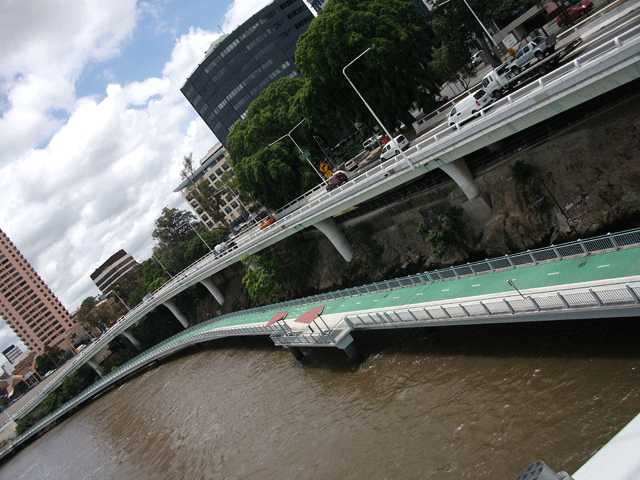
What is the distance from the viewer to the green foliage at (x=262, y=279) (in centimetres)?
4278

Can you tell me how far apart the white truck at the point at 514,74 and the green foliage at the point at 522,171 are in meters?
5.17

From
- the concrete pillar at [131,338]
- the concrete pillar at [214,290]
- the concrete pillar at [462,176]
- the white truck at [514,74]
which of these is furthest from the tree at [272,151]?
the concrete pillar at [131,338]

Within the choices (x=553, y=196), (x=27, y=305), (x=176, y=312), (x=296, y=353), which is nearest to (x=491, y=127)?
(x=553, y=196)

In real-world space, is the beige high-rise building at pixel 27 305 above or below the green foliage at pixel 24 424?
above

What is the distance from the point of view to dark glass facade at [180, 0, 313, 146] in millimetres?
92000

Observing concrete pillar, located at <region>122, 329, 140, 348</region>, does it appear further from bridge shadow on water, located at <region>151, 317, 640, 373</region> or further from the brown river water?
bridge shadow on water, located at <region>151, 317, 640, 373</region>

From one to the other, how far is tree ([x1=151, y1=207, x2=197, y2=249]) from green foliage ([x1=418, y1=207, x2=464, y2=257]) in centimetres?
7319

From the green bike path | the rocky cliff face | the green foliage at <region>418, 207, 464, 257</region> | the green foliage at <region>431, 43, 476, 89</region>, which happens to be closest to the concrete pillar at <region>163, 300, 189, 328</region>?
the green bike path

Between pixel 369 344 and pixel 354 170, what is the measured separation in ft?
69.6

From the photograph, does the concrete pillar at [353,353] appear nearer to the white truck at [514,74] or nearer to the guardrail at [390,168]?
the guardrail at [390,168]

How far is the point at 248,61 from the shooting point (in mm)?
94438

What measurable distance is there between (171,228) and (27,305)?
9516 cm

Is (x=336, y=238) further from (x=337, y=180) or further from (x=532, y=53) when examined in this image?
(x=532, y=53)

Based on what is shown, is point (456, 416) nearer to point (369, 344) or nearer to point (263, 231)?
point (369, 344)
